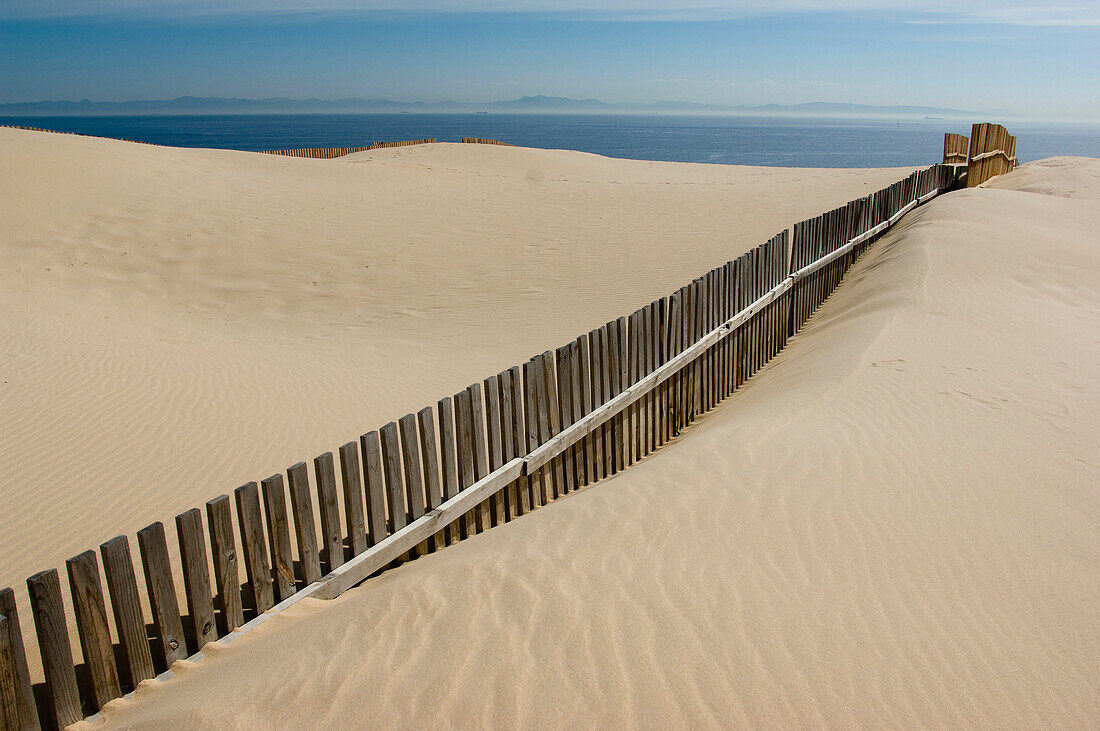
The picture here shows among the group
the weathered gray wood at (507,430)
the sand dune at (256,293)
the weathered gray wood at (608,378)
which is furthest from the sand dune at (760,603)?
the sand dune at (256,293)

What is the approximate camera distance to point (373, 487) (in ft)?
13.6

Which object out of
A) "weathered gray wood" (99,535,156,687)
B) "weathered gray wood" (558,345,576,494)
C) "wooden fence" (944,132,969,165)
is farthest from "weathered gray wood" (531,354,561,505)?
"wooden fence" (944,132,969,165)

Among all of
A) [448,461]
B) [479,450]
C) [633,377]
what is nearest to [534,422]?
[479,450]

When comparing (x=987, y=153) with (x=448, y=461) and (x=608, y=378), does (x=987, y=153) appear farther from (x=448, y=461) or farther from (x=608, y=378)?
(x=448, y=461)

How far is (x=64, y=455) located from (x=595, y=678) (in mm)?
5466

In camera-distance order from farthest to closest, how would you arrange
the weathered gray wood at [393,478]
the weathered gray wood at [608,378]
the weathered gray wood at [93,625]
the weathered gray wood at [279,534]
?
the weathered gray wood at [608,378] → the weathered gray wood at [393,478] → the weathered gray wood at [279,534] → the weathered gray wood at [93,625]

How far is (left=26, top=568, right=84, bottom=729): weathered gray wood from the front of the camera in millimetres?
2857

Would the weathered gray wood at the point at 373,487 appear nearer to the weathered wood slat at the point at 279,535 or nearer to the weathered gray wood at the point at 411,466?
the weathered gray wood at the point at 411,466

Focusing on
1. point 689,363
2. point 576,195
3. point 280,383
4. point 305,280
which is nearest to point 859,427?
point 689,363

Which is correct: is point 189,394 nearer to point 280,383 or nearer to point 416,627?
point 280,383

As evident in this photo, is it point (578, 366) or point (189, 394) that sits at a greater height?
point (578, 366)

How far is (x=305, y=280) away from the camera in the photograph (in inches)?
574

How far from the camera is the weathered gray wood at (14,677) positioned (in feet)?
8.94

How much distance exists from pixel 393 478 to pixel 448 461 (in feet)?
1.39
